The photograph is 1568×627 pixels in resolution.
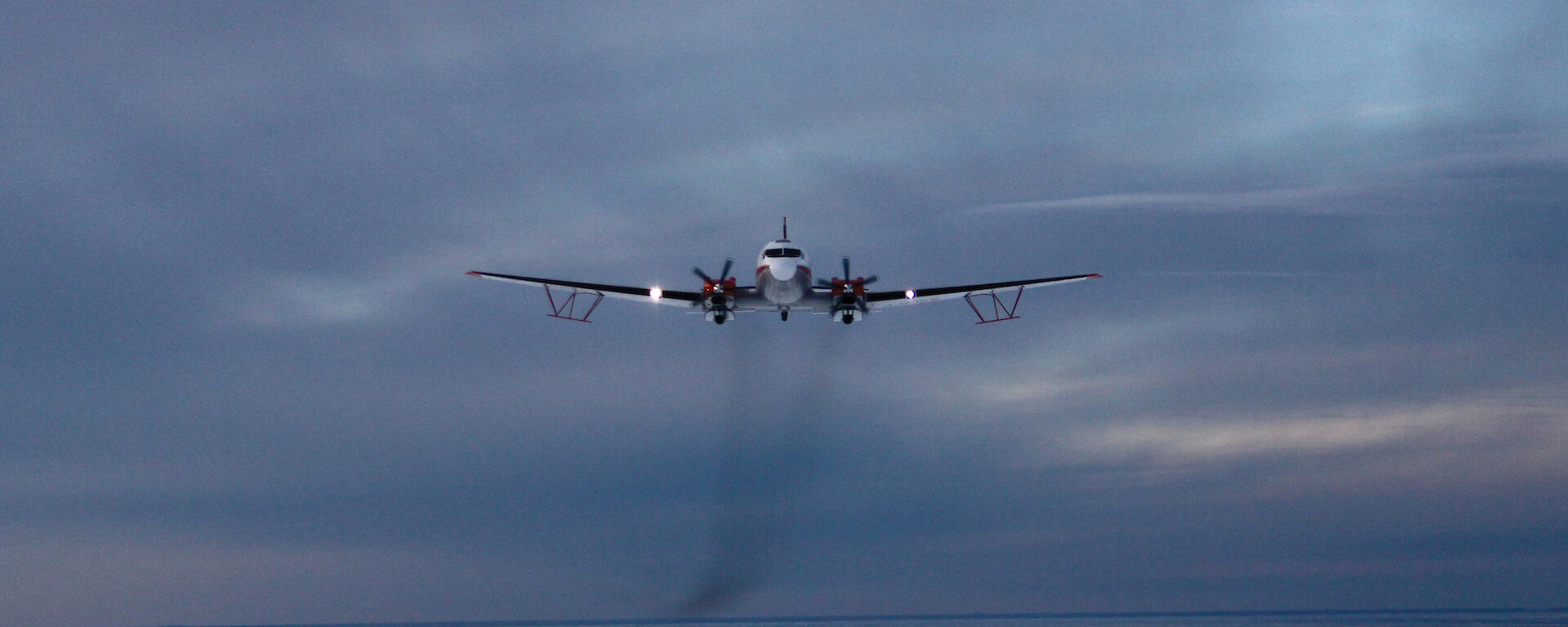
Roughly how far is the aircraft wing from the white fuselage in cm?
593

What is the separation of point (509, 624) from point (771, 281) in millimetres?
112233

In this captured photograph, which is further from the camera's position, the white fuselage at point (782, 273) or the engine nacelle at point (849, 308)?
the engine nacelle at point (849, 308)

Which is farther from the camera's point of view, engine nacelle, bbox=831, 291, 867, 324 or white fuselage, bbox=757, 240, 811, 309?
engine nacelle, bbox=831, 291, 867, 324

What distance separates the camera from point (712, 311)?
213 ft

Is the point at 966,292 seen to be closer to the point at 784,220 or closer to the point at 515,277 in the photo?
the point at 784,220

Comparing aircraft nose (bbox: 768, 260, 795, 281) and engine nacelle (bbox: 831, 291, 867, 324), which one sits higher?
aircraft nose (bbox: 768, 260, 795, 281)

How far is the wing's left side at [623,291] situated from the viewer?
2628 inches

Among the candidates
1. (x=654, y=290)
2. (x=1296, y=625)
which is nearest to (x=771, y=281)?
(x=654, y=290)

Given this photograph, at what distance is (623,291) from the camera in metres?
68.5

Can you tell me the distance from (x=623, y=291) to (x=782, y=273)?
12642 mm

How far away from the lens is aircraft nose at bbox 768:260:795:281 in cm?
6200

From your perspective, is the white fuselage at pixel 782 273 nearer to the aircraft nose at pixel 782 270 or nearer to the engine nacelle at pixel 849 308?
the aircraft nose at pixel 782 270

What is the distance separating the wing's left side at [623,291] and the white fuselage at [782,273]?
5357 mm

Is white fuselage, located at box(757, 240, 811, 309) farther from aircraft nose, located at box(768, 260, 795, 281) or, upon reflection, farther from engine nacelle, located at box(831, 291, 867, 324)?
engine nacelle, located at box(831, 291, 867, 324)
